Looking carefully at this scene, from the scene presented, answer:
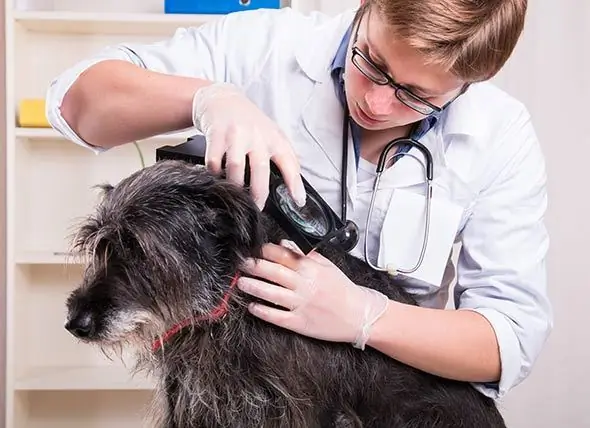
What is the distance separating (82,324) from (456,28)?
2.40ft

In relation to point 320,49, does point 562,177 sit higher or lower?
lower

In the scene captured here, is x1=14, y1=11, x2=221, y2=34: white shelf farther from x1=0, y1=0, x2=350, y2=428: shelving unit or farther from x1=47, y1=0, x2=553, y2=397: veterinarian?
x1=47, y1=0, x2=553, y2=397: veterinarian

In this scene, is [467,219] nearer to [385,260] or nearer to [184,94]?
[385,260]

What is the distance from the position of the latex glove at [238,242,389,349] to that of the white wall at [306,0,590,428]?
5.16ft

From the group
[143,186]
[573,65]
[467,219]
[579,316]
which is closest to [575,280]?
[579,316]

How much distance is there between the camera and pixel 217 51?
1.52m

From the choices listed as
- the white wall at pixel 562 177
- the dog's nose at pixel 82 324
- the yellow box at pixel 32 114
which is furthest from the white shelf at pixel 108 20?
the dog's nose at pixel 82 324

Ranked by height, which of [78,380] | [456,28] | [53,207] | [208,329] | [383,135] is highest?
[456,28]

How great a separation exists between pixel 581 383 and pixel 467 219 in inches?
62.5

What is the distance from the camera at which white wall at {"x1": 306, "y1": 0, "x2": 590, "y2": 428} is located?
8.82 feet

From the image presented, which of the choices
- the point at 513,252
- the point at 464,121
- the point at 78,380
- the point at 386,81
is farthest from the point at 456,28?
the point at 78,380

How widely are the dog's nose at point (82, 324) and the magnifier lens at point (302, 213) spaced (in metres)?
0.34

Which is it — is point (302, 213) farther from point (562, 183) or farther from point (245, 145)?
point (562, 183)

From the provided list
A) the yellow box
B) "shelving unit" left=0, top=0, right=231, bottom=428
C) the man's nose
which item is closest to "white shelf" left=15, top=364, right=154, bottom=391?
"shelving unit" left=0, top=0, right=231, bottom=428
